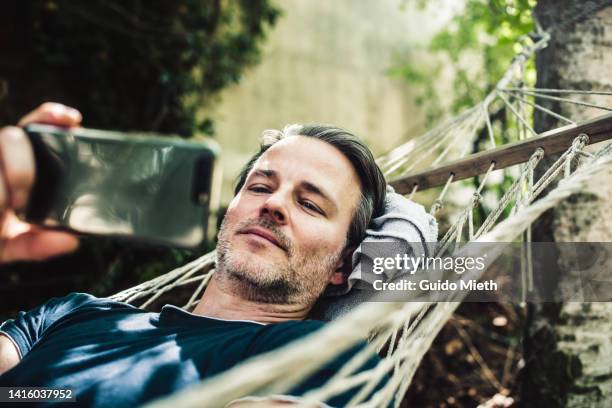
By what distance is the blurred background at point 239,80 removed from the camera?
2.57 meters

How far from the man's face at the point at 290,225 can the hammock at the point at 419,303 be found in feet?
0.55

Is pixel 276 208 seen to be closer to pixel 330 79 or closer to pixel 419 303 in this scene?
pixel 419 303

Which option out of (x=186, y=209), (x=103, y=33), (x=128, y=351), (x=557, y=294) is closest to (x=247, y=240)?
Answer: (x=186, y=209)

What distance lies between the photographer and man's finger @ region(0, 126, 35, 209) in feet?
2.16

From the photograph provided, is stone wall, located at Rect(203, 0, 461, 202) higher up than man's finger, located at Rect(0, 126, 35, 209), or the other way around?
stone wall, located at Rect(203, 0, 461, 202)

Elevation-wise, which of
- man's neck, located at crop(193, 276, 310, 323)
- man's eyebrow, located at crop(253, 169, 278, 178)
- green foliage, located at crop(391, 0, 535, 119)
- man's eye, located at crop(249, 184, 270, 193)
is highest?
green foliage, located at crop(391, 0, 535, 119)

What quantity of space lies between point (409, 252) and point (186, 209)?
2.05 ft

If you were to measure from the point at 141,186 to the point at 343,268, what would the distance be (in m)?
0.64

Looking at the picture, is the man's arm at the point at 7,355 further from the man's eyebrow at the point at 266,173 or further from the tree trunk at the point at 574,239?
the tree trunk at the point at 574,239

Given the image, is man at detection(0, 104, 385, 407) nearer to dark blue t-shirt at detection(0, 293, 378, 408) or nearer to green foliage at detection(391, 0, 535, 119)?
dark blue t-shirt at detection(0, 293, 378, 408)

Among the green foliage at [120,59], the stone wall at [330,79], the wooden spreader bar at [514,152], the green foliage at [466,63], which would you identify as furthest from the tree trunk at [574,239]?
the stone wall at [330,79]

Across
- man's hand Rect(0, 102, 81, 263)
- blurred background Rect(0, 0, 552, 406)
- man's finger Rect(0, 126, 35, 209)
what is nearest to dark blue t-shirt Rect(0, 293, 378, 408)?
man's hand Rect(0, 102, 81, 263)

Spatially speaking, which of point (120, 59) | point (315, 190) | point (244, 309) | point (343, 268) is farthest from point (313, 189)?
point (120, 59)

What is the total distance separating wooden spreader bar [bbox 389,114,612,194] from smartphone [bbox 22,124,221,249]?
2.59ft
